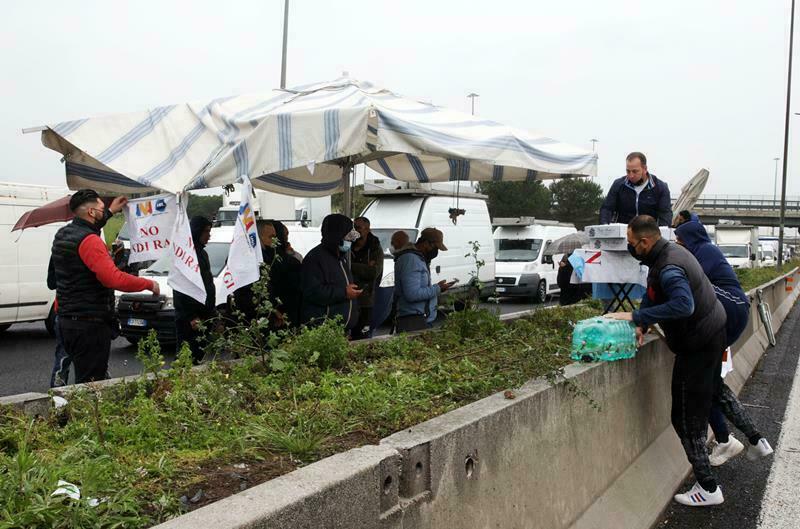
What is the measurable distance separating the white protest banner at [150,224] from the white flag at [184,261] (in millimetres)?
81

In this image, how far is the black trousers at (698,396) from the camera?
541 cm

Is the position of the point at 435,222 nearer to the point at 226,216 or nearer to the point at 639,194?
the point at 226,216

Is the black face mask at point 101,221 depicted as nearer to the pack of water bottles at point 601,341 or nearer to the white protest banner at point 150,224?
the white protest banner at point 150,224

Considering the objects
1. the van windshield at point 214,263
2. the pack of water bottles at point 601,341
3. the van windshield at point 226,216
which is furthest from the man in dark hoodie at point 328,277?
the van windshield at point 226,216

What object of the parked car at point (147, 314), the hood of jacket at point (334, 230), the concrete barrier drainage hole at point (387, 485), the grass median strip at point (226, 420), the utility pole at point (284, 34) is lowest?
the parked car at point (147, 314)

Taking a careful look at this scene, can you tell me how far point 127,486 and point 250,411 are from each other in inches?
54.8

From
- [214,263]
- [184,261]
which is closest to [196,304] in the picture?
[184,261]

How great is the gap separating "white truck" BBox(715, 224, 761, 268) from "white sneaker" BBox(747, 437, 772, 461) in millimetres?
31831

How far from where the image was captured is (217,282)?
11.6 metres

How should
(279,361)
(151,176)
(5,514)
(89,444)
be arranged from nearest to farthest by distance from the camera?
(5,514)
(89,444)
(279,361)
(151,176)

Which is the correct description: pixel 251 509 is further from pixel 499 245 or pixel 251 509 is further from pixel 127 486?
pixel 499 245

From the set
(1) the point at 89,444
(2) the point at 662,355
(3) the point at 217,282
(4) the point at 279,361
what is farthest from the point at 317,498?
(3) the point at 217,282

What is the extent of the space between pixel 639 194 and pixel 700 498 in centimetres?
342

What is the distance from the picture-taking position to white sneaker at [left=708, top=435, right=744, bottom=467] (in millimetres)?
6289
